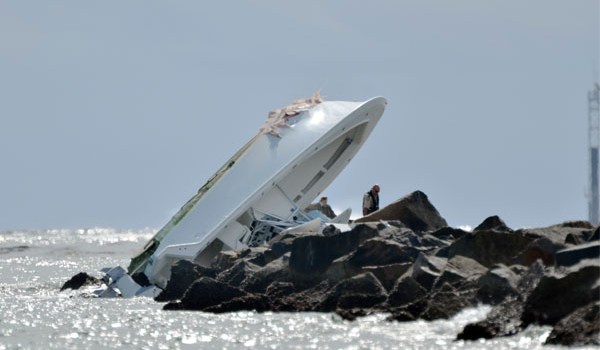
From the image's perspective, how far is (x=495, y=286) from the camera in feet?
80.6

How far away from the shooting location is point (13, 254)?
3103 inches

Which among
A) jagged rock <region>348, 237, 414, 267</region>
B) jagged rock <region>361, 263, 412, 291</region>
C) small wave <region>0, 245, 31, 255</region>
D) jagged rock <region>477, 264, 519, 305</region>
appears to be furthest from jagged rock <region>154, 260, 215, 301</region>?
small wave <region>0, 245, 31, 255</region>

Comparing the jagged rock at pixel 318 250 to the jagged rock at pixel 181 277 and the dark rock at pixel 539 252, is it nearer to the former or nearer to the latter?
the jagged rock at pixel 181 277

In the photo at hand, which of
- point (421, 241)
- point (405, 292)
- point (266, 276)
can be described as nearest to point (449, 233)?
point (421, 241)

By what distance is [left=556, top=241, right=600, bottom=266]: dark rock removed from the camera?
2381 cm

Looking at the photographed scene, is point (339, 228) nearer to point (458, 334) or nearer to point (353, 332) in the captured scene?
point (353, 332)

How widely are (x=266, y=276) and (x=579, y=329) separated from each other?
10.8 meters

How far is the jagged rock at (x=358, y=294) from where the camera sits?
2747cm

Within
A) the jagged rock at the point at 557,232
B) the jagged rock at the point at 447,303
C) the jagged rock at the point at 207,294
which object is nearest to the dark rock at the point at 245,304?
the jagged rock at the point at 207,294

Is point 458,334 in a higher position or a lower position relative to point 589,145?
lower

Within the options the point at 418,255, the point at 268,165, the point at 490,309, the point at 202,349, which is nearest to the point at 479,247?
the point at 418,255

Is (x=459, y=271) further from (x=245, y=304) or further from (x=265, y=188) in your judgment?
(x=265, y=188)

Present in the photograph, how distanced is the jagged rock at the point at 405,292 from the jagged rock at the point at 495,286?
2.01 meters

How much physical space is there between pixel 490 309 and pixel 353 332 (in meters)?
2.19
